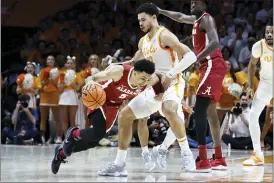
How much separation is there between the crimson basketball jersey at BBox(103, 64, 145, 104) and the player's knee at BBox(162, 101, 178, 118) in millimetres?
315

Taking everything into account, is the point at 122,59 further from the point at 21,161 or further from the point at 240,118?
the point at 21,161

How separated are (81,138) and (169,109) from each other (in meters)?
1.00

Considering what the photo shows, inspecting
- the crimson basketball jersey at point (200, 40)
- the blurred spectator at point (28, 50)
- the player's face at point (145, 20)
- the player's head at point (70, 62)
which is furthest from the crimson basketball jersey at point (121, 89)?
the blurred spectator at point (28, 50)

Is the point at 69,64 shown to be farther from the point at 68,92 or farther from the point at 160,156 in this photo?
the point at 160,156

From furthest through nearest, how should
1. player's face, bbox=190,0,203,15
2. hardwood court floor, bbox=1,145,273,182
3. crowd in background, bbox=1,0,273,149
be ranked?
crowd in background, bbox=1,0,273,149, player's face, bbox=190,0,203,15, hardwood court floor, bbox=1,145,273,182

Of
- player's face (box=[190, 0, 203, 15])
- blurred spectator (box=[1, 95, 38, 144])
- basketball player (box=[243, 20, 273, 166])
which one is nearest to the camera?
player's face (box=[190, 0, 203, 15])

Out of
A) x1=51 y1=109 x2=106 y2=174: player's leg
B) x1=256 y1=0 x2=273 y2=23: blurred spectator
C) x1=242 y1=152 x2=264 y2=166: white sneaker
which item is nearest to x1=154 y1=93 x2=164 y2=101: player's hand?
x1=51 y1=109 x2=106 y2=174: player's leg

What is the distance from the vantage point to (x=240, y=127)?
1267cm

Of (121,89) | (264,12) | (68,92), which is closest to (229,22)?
(264,12)

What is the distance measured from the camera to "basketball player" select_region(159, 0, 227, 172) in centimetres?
748

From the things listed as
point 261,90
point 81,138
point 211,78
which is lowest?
point 81,138

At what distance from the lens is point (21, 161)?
8.71 m

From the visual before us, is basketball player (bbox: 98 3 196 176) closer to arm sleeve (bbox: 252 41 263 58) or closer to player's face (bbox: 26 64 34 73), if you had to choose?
arm sleeve (bbox: 252 41 263 58)

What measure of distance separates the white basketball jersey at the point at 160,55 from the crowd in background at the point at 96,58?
4.95 m
